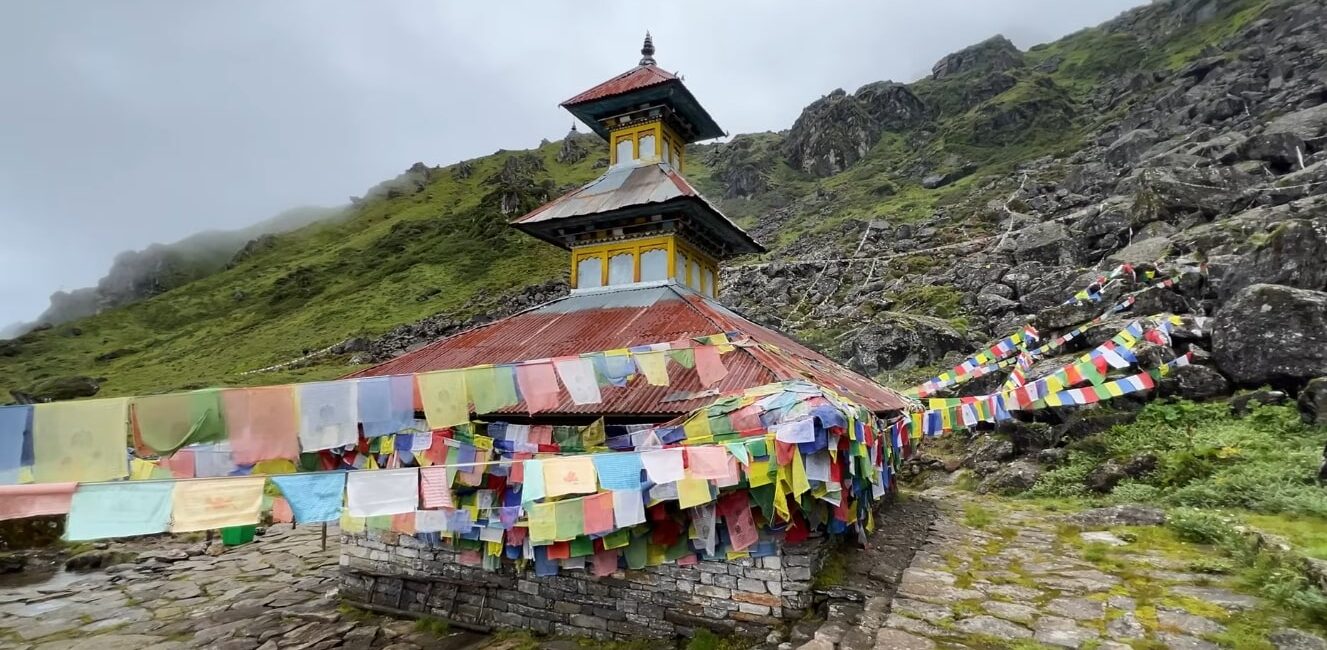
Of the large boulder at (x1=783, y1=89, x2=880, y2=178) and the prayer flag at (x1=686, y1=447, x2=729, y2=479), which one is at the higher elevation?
the large boulder at (x1=783, y1=89, x2=880, y2=178)

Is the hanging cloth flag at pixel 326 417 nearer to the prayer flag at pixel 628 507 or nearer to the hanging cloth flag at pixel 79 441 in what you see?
the hanging cloth flag at pixel 79 441

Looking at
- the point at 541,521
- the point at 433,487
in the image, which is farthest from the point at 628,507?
the point at 433,487

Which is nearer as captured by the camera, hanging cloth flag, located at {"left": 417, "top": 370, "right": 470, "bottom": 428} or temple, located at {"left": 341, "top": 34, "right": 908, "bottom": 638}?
hanging cloth flag, located at {"left": 417, "top": 370, "right": 470, "bottom": 428}

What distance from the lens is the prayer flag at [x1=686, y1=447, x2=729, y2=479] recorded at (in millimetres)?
6738

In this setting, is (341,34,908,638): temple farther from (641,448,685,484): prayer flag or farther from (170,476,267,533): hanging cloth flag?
(170,476,267,533): hanging cloth flag

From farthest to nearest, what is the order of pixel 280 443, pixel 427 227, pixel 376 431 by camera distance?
1. pixel 427 227
2. pixel 376 431
3. pixel 280 443

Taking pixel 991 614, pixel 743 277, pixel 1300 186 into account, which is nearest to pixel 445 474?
pixel 991 614

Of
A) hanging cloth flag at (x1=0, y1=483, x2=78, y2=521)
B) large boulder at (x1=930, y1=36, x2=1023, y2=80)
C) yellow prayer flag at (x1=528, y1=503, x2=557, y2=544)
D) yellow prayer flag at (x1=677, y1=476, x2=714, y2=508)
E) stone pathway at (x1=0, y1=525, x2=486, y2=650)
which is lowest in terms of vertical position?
stone pathway at (x1=0, y1=525, x2=486, y2=650)

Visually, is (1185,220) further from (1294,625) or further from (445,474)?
(445,474)

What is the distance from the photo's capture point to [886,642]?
6.41 metres

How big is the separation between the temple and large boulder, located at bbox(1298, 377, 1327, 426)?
26.5 feet

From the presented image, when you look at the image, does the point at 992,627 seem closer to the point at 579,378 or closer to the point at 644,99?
the point at 579,378

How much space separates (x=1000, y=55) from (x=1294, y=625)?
124m

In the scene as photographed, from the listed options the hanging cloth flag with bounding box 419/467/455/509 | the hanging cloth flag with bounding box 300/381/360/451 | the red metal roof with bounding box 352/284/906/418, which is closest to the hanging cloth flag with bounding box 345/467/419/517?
the hanging cloth flag with bounding box 419/467/455/509
